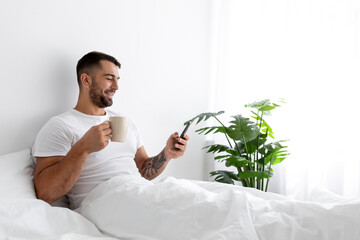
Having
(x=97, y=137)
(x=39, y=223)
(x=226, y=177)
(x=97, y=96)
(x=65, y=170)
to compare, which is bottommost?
(x=226, y=177)

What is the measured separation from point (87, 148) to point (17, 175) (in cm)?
28

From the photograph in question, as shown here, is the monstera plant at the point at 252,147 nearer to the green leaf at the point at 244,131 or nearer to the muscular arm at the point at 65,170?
the green leaf at the point at 244,131

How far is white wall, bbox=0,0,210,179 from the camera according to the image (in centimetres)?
140

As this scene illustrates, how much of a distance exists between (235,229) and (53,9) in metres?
1.29

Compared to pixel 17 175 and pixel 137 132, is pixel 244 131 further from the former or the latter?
pixel 17 175

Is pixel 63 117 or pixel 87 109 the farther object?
pixel 87 109

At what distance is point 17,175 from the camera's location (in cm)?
125

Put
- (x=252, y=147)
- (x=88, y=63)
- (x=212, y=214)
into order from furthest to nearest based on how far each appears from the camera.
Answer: (x=252, y=147), (x=88, y=63), (x=212, y=214)

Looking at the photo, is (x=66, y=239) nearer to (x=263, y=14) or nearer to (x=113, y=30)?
(x=113, y=30)

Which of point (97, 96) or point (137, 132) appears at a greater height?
point (97, 96)

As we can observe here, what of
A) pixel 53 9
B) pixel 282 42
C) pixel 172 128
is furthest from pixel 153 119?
pixel 282 42

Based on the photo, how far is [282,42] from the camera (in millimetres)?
2373

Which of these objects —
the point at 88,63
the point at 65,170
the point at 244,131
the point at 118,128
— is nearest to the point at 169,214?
the point at 118,128

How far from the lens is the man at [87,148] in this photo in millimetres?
1273
